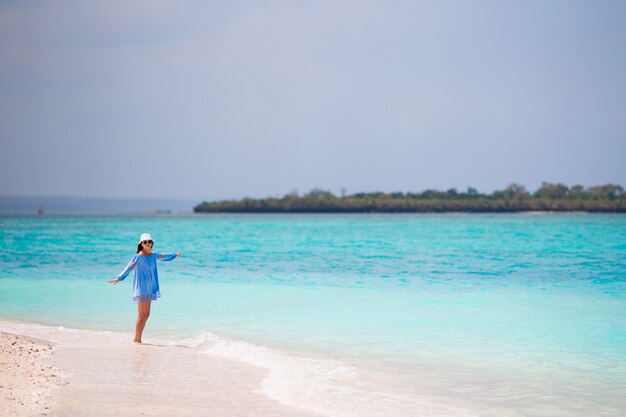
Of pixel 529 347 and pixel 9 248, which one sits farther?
pixel 9 248

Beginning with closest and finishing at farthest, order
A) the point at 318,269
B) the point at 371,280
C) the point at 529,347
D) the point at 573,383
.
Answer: the point at 573,383 → the point at 529,347 → the point at 371,280 → the point at 318,269

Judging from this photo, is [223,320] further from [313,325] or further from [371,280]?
[371,280]

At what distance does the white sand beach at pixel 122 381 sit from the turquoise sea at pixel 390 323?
44 centimetres

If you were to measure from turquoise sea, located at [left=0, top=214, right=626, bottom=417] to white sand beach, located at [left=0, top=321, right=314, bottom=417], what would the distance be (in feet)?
1.44

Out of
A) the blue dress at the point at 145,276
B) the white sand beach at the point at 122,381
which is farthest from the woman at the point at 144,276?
the white sand beach at the point at 122,381

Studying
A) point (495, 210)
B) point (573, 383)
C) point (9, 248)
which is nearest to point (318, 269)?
point (573, 383)

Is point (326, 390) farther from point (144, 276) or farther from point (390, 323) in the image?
point (390, 323)

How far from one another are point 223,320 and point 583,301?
7.47m

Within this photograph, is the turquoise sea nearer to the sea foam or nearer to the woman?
the sea foam

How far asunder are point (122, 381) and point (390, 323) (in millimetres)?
5264

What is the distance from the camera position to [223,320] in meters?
11.0

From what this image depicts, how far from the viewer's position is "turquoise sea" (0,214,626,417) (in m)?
6.39

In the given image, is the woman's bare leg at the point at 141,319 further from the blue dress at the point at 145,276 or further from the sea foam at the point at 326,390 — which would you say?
the sea foam at the point at 326,390

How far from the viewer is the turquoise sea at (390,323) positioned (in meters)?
6.39
